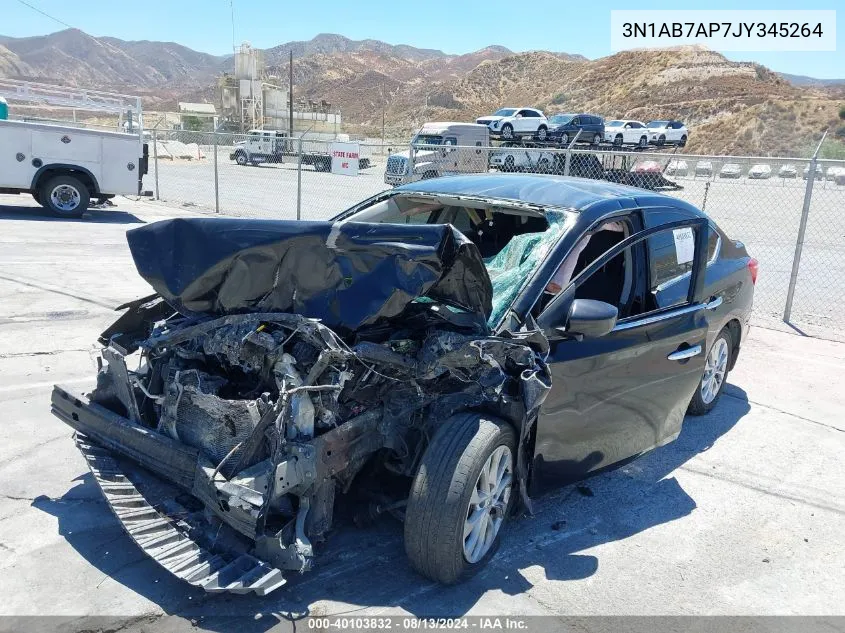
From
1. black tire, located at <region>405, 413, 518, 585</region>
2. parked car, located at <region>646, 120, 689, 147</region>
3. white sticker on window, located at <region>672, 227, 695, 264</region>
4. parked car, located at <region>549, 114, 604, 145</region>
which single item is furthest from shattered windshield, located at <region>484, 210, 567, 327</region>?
parked car, located at <region>646, 120, 689, 147</region>

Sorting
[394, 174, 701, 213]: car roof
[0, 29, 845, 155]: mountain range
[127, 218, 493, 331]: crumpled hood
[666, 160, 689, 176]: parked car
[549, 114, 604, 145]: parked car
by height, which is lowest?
[127, 218, 493, 331]: crumpled hood

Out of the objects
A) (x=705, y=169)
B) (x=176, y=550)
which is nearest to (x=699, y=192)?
(x=705, y=169)

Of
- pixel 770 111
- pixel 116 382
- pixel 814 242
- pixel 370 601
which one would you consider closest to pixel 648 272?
pixel 370 601

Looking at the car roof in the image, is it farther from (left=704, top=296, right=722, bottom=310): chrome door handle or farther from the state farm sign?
the state farm sign

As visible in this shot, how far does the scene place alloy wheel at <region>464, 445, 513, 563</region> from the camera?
10.5ft

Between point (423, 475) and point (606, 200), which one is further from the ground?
point (606, 200)

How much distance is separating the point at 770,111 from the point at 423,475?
2496 inches

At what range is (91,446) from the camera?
357 cm

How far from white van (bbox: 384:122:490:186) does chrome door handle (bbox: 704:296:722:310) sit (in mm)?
7662

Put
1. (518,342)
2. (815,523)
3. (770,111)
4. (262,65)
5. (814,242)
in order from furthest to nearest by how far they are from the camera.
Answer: (262,65) → (770,111) → (814,242) → (815,523) → (518,342)

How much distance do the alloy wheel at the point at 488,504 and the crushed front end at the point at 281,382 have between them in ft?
0.45

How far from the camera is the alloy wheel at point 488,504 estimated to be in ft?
10.5

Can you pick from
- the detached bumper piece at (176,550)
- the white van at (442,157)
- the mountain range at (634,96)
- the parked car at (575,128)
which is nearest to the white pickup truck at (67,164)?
the white van at (442,157)

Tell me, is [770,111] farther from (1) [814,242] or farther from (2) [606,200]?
(2) [606,200]
